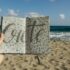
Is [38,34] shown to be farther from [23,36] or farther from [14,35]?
[14,35]

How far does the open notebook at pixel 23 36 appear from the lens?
1338 centimetres

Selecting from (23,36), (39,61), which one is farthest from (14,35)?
(39,61)

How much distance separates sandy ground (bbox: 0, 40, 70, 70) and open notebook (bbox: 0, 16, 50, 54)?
511 millimetres

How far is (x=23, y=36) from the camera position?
13.5 m

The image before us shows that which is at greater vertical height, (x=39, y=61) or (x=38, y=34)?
(x=38, y=34)

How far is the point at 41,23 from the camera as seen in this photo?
13281mm

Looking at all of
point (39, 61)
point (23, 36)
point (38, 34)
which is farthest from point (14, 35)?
point (39, 61)

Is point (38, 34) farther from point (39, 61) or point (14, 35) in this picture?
point (39, 61)

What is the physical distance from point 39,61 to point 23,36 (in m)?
2.07

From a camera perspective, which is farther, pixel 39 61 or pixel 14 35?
pixel 14 35

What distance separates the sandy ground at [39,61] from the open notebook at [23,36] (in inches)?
20.1

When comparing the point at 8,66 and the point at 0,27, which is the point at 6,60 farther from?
the point at 0,27

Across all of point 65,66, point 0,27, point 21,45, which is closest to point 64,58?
point 65,66

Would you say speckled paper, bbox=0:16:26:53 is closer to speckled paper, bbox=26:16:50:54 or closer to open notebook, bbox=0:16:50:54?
open notebook, bbox=0:16:50:54
